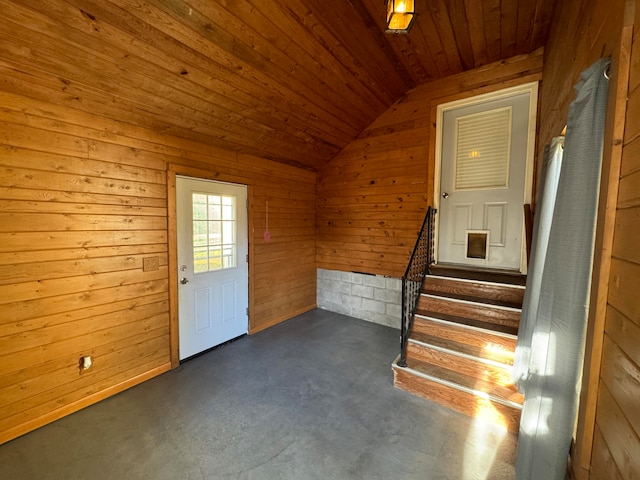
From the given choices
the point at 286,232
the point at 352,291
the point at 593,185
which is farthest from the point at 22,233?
the point at 352,291

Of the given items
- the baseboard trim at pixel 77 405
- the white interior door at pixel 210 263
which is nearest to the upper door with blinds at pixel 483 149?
the white interior door at pixel 210 263

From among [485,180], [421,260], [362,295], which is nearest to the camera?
[485,180]

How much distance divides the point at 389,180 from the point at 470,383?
2583 mm

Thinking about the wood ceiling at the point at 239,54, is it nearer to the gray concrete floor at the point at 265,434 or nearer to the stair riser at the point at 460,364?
the gray concrete floor at the point at 265,434

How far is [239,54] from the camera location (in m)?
2.17

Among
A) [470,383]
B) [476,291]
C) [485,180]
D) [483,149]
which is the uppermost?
[483,149]

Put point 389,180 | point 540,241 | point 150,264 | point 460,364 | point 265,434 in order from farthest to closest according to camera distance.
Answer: point 389,180 → point 150,264 → point 460,364 → point 265,434 → point 540,241

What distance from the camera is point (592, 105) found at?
1075 millimetres

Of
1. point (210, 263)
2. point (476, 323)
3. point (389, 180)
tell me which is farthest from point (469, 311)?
point (210, 263)

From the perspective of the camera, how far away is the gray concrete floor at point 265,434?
5.49 feet

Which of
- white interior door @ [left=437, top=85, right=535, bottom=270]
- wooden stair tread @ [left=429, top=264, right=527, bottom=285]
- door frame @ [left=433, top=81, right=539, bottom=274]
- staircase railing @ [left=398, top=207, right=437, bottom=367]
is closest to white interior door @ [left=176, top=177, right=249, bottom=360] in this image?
staircase railing @ [left=398, top=207, right=437, bottom=367]

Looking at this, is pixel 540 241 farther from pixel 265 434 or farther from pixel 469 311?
pixel 265 434

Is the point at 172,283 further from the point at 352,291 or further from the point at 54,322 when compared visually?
the point at 352,291

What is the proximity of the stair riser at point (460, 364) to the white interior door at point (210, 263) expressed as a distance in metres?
2.16
